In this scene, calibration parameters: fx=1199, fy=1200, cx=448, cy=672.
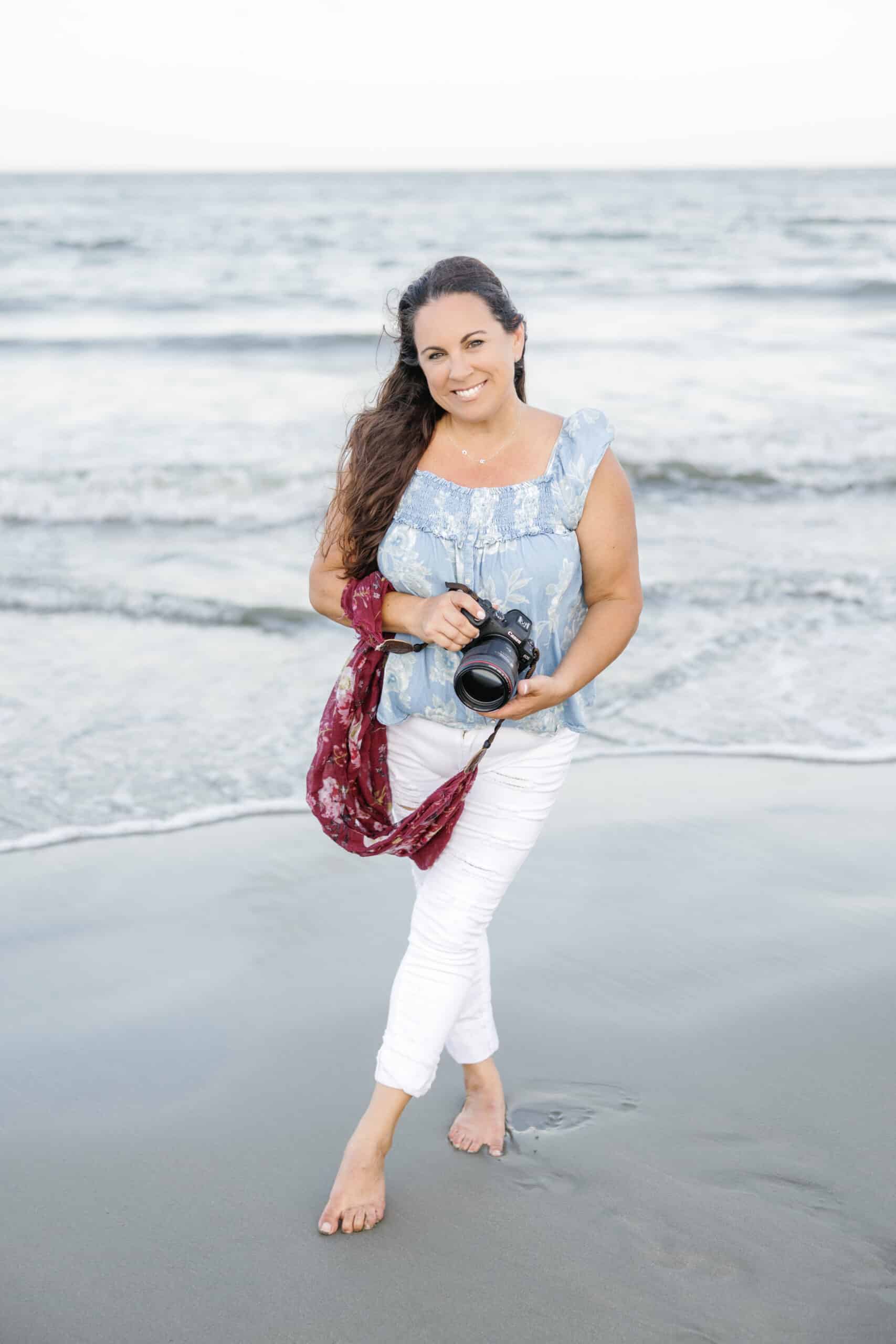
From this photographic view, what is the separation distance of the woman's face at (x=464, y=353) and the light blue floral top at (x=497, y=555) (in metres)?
0.16

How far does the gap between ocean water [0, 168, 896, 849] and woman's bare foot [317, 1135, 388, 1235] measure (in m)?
1.62

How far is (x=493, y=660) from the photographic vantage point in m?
2.07

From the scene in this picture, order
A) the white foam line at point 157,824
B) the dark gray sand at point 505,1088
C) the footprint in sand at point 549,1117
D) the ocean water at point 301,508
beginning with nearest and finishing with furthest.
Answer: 1. the dark gray sand at point 505,1088
2. the footprint in sand at point 549,1117
3. the white foam line at point 157,824
4. the ocean water at point 301,508

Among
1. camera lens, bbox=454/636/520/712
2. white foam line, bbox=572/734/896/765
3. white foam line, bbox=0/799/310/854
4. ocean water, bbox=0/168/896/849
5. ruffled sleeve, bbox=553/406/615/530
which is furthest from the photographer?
ocean water, bbox=0/168/896/849

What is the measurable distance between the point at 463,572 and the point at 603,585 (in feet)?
0.92

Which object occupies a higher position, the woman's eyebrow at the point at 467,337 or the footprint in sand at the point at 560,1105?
the woman's eyebrow at the point at 467,337

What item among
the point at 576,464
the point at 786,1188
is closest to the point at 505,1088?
the point at 786,1188

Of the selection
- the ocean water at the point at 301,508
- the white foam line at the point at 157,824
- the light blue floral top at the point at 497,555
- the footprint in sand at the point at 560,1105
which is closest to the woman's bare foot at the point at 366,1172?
the footprint in sand at the point at 560,1105

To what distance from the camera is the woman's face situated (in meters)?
2.26

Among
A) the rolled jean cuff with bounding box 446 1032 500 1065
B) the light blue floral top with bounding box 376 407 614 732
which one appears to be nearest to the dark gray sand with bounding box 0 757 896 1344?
the rolled jean cuff with bounding box 446 1032 500 1065

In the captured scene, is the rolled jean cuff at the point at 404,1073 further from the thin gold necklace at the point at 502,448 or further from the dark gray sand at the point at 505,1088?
the thin gold necklace at the point at 502,448

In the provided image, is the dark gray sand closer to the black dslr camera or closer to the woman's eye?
the black dslr camera

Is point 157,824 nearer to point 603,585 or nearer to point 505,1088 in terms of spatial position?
point 505,1088

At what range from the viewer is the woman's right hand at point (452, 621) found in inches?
83.8
